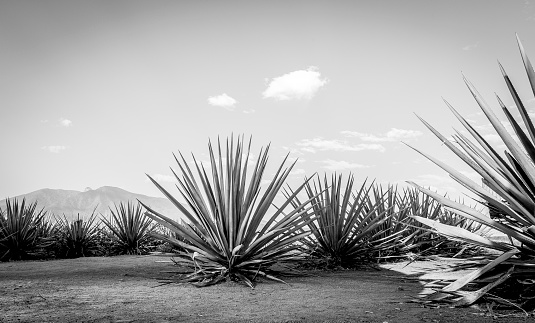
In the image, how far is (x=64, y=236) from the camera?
1075 centimetres

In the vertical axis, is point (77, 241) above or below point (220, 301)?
above

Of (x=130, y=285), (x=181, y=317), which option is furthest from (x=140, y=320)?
(x=130, y=285)

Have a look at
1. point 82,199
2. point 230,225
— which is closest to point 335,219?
point 230,225

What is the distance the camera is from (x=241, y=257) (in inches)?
179

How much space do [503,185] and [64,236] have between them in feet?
34.5

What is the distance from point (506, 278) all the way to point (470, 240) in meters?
0.35

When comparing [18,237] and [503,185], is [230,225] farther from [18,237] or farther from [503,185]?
[18,237]

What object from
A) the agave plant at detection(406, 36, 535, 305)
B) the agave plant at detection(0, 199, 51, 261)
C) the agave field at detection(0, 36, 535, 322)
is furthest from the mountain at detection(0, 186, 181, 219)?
the agave plant at detection(406, 36, 535, 305)

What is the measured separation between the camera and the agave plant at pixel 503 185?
9.34 ft

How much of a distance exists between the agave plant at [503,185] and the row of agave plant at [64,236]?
7.68 meters

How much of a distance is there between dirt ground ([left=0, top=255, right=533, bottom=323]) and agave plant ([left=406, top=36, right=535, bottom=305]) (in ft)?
1.36

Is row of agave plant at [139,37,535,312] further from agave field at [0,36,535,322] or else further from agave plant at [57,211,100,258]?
agave plant at [57,211,100,258]

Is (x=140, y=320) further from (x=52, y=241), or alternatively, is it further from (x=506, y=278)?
(x=52, y=241)

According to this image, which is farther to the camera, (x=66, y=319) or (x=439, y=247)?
(x=439, y=247)
